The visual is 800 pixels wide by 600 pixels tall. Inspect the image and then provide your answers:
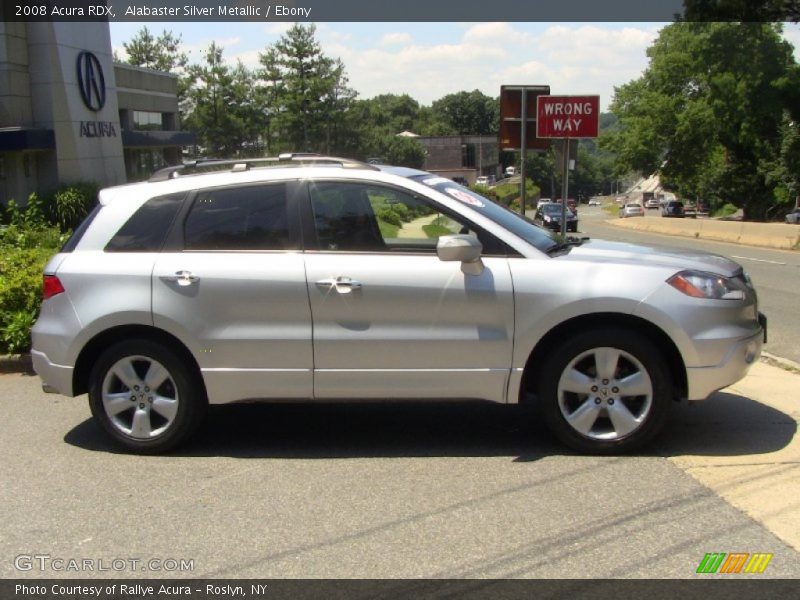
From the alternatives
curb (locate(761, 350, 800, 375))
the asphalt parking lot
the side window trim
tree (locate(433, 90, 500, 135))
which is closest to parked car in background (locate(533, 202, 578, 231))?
curb (locate(761, 350, 800, 375))

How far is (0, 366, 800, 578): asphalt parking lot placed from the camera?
4.01 m

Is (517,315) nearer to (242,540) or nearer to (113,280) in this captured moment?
(242,540)

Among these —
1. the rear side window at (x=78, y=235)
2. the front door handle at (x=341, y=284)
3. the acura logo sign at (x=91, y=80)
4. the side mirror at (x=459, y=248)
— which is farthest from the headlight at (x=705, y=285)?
the acura logo sign at (x=91, y=80)

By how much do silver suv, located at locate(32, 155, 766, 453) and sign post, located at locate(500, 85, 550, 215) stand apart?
22.7ft

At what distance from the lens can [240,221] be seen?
18.3 feet

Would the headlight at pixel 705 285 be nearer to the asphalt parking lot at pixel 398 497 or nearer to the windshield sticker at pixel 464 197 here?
the asphalt parking lot at pixel 398 497

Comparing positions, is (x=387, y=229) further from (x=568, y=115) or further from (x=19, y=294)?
(x=568, y=115)

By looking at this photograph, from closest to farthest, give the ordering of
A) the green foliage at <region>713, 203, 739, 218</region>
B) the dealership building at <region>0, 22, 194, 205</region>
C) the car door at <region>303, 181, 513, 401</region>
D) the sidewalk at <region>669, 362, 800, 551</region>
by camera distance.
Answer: the sidewalk at <region>669, 362, 800, 551</region> < the car door at <region>303, 181, 513, 401</region> < the dealership building at <region>0, 22, 194, 205</region> < the green foliage at <region>713, 203, 739, 218</region>

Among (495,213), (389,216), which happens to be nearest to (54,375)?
(389,216)

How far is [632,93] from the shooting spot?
63562 millimetres

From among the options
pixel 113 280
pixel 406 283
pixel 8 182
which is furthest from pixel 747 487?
pixel 8 182

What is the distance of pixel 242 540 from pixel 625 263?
2.83m

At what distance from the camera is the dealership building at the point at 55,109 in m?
21.0

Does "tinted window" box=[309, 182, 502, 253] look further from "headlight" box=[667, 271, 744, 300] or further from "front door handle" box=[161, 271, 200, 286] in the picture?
"headlight" box=[667, 271, 744, 300]
